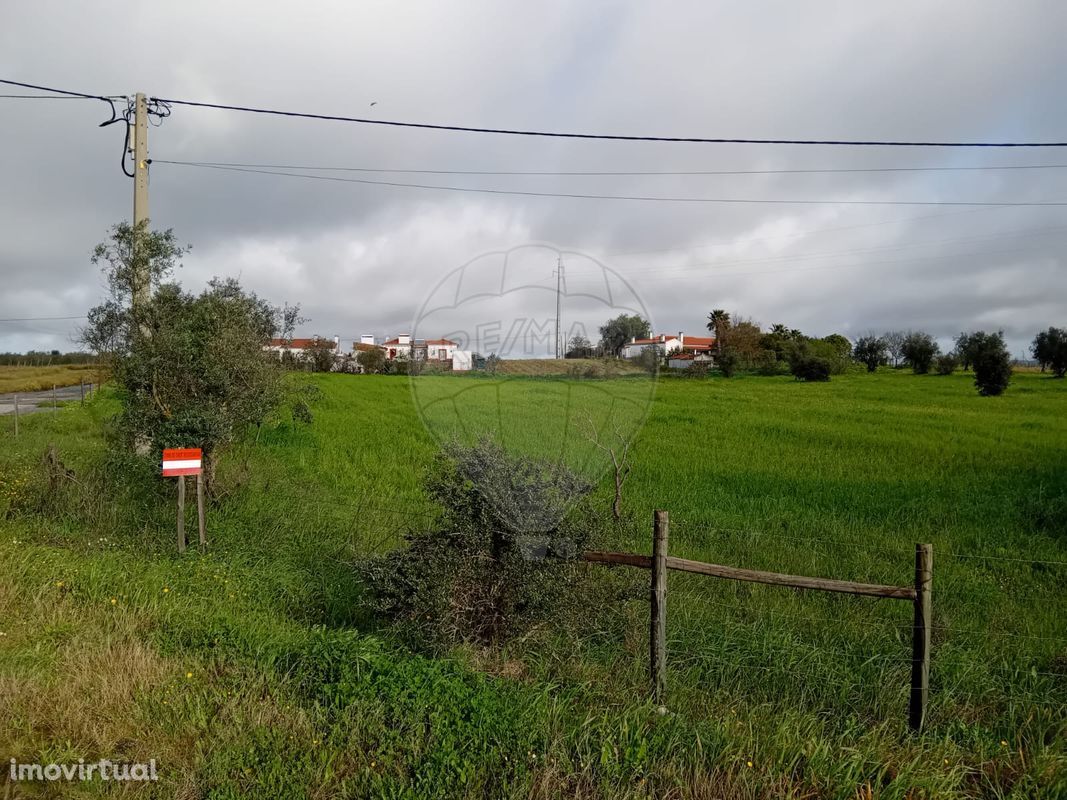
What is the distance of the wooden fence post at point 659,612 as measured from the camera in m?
4.28

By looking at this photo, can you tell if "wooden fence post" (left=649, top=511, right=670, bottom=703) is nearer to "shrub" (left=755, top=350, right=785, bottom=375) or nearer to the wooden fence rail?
the wooden fence rail

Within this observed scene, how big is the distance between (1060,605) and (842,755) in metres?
4.31

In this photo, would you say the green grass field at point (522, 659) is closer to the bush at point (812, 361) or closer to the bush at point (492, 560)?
the bush at point (492, 560)

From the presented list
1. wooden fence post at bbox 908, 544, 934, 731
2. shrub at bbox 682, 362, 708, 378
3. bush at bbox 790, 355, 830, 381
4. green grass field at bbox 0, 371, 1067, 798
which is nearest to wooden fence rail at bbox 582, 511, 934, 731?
wooden fence post at bbox 908, 544, 934, 731

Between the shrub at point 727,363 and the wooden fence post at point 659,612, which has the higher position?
the shrub at point 727,363

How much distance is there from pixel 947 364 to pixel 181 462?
60.3 m

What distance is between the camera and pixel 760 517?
9.30 meters

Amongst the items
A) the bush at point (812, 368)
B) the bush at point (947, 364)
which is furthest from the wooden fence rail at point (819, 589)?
the bush at point (947, 364)

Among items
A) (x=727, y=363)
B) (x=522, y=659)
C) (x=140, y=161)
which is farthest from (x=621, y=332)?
(x=727, y=363)

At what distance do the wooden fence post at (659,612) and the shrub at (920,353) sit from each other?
200 ft

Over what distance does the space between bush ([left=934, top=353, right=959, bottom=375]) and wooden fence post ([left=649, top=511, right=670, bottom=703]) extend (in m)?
58.5

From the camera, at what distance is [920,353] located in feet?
186

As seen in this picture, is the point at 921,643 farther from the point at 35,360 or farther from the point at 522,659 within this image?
the point at 35,360

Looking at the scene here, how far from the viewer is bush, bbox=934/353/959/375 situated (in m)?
53.6
